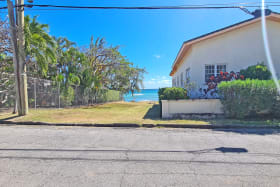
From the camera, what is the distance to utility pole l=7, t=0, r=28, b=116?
6.64 metres

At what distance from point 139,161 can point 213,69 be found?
835 cm

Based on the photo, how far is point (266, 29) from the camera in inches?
337

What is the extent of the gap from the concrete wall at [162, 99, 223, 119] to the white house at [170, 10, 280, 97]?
2.09m

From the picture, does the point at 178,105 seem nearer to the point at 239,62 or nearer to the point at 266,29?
the point at 239,62

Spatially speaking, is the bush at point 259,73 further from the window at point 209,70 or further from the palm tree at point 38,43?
the palm tree at point 38,43

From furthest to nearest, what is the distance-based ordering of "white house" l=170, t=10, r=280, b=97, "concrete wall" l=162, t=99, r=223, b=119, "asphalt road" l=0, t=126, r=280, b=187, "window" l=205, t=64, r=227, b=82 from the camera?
1. "window" l=205, t=64, r=227, b=82
2. "white house" l=170, t=10, r=280, b=97
3. "concrete wall" l=162, t=99, r=223, b=119
4. "asphalt road" l=0, t=126, r=280, b=187

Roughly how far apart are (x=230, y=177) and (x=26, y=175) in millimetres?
3265

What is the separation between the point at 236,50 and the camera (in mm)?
8766

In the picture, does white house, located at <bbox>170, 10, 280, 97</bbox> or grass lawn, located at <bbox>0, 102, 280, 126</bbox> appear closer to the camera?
grass lawn, located at <bbox>0, 102, 280, 126</bbox>

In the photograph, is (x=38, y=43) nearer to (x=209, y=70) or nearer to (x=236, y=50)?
(x=209, y=70)

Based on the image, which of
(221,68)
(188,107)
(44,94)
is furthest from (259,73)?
(44,94)

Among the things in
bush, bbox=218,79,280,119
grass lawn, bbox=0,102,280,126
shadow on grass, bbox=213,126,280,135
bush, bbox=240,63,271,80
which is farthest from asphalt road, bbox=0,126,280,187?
bush, bbox=240,63,271,80

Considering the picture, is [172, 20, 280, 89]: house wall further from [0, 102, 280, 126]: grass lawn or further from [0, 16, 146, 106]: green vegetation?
[0, 16, 146, 106]: green vegetation

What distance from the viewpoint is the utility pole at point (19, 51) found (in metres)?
6.64
